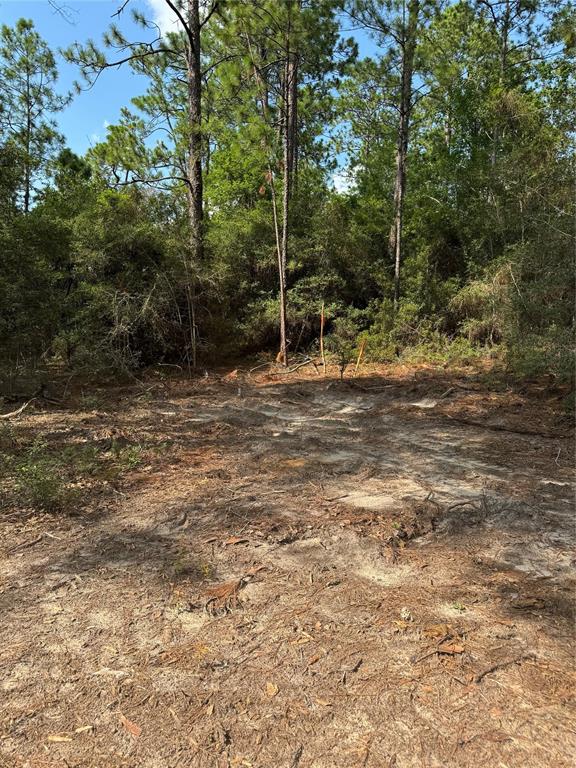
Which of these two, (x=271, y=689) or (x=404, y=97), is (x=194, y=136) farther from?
(x=271, y=689)

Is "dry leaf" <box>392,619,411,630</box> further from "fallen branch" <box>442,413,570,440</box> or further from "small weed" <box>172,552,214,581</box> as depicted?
"fallen branch" <box>442,413,570,440</box>

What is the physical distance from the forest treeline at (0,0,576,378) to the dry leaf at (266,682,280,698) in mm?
5652

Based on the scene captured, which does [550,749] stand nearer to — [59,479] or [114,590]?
[114,590]

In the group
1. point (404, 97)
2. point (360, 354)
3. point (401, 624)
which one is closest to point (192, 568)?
point (401, 624)

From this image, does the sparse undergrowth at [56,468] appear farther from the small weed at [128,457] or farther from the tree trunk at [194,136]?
the tree trunk at [194,136]

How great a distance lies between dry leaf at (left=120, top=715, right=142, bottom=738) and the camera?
173cm

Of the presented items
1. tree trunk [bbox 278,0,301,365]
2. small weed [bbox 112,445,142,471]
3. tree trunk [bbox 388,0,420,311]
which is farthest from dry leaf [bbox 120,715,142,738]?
tree trunk [bbox 388,0,420,311]

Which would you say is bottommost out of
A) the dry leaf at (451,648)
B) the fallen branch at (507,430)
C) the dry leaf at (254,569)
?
the dry leaf at (451,648)

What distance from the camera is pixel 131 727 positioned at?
1.76m

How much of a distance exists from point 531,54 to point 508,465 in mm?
15489

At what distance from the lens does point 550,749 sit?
1.61 meters

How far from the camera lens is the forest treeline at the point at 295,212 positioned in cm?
807

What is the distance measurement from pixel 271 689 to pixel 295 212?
1216cm

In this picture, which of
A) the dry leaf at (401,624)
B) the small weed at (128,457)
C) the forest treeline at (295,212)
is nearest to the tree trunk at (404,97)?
the forest treeline at (295,212)
